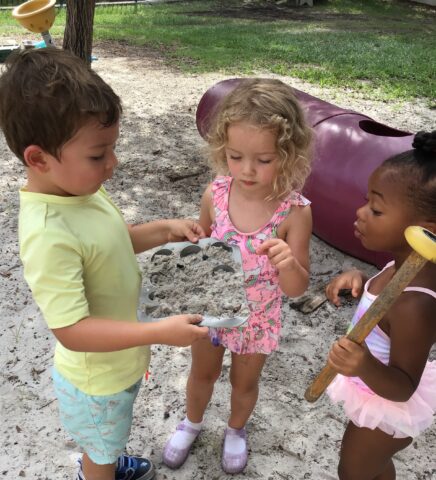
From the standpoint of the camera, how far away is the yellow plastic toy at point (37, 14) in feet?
10.7

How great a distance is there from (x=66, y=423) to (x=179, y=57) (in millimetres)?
8381

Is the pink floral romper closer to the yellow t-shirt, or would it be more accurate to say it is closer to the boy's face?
the yellow t-shirt

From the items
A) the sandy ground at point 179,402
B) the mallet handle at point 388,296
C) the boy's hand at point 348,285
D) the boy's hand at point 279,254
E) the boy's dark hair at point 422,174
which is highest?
the boy's dark hair at point 422,174

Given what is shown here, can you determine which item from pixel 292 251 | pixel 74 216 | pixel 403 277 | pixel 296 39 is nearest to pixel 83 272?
pixel 74 216

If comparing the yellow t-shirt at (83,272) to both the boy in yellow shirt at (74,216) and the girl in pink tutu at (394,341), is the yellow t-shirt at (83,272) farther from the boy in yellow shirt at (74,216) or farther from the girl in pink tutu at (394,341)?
the girl in pink tutu at (394,341)

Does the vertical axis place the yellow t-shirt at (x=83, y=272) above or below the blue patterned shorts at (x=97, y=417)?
above

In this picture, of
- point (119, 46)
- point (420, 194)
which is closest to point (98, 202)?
point (420, 194)

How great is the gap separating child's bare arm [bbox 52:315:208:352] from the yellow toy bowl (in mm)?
2623

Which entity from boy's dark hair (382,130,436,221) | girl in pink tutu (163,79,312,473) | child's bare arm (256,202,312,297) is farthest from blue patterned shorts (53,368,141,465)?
boy's dark hair (382,130,436,221)

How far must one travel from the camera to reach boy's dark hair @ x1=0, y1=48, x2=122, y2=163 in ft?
4.11

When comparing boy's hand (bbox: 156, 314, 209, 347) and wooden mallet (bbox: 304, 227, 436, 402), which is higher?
wooden mallet (bbox: 304, 227, 436, 402)

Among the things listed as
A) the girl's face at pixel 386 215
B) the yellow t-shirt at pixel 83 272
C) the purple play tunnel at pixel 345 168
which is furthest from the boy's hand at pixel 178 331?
the purple play tunnel at pixel 345 168

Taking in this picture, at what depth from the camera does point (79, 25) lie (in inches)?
208

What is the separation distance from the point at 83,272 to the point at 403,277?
32.5 inches
